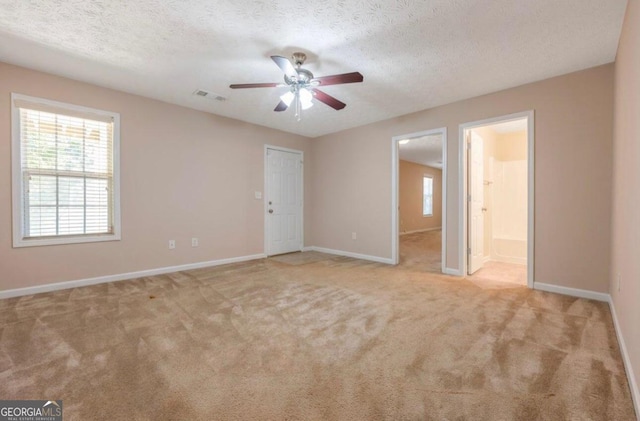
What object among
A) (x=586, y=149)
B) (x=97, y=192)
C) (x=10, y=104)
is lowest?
(x=97, y=192)

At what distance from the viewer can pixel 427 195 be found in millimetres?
10180

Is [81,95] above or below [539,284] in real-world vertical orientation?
above

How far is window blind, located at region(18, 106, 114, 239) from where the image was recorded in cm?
307

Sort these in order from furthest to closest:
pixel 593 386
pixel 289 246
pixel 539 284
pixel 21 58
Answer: pixel 289 246, pixel 539 284, pixel 21 58, pixel 593 386

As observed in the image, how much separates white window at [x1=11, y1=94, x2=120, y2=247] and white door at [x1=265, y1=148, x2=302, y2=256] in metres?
2.42

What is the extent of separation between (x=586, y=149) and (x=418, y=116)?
6.78 ft

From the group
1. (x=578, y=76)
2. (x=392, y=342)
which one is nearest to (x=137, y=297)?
(x=392, y=342)

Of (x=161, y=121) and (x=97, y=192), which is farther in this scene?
(x=161, y=121)

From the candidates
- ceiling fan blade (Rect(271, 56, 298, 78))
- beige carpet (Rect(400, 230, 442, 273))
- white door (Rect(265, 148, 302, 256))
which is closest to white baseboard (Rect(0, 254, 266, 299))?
white door (Rect(265, 148, 302, 256))

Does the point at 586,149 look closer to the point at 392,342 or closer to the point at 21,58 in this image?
the point at 392,342

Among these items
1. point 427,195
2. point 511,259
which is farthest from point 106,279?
point 427,195

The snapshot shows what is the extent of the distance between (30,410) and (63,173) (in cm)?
289

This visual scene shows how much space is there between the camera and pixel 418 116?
429 cm

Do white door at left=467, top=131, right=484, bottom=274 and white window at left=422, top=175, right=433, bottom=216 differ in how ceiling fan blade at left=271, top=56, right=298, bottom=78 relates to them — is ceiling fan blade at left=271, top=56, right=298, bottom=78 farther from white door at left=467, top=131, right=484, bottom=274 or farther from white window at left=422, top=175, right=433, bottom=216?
white window at left=422, top=175, right=433, bottom=216
